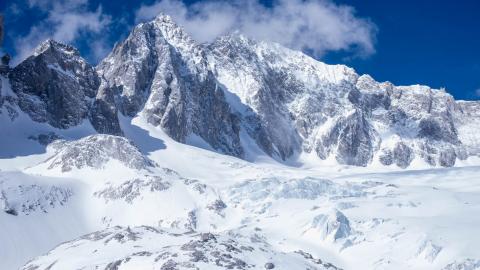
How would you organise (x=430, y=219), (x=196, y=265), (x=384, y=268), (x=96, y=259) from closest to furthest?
(x=196, y=265) → (x=96, y=259) → (x=384, y=268) → (x=430, y=219)

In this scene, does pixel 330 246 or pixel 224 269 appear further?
pixel 330 246

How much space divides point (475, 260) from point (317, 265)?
4522 centimetres

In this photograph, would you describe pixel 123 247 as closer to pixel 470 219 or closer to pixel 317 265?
pixel 317 265

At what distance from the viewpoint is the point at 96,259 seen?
129 m

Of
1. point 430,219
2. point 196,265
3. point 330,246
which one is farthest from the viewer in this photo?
point 430,219

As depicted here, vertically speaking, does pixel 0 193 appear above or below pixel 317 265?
above

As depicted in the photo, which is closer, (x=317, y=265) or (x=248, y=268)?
(x=248, y=268)

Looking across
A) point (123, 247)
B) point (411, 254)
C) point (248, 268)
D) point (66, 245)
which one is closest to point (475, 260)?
point (411, 254)

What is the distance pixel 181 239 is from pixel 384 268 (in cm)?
5674

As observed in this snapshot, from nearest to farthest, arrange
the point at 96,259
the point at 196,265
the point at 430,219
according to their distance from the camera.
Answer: the point at 196,265 < the point at 96,259 < the point at 430,219

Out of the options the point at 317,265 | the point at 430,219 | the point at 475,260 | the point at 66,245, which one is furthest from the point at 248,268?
the point at 430,219

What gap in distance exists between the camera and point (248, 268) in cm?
11712

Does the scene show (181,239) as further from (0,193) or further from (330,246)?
(0,193)

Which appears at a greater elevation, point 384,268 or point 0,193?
point 0,193
